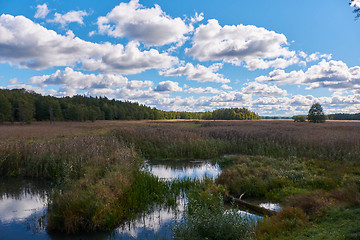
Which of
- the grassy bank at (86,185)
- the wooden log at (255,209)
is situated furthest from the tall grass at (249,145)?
the wooden log at (255,209)

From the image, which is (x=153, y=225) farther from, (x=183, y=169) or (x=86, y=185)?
(x=183, y=169)

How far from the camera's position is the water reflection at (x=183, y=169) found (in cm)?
1231

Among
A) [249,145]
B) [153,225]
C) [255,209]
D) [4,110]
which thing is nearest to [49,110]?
→ [4,110]

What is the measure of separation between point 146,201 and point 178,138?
1176 cm

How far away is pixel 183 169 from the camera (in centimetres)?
1402

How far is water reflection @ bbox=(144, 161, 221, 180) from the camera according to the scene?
12.3m

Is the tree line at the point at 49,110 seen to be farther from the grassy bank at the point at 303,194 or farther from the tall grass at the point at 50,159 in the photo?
the grassy bank at the point at 303,194

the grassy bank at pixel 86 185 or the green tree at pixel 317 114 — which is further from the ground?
the green tree at pixel 317 114

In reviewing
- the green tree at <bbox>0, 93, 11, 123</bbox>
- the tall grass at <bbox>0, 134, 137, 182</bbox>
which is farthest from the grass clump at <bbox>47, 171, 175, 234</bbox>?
the green tree at <bbox>0, 93, 11, 123</bbox>

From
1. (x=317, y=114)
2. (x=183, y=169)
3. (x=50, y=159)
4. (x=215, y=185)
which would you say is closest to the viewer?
(x=215, y=185)

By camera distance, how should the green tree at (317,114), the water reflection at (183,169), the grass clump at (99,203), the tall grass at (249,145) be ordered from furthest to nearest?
the green tree at (317,114), the tall grass at (249,145), the water reflection at (183,169), the grass clump at (99,203)

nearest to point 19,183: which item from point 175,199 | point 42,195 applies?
point 42,195

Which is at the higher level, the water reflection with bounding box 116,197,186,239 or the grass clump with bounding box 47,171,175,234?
the grass clump with bounding box 47,171,175,234

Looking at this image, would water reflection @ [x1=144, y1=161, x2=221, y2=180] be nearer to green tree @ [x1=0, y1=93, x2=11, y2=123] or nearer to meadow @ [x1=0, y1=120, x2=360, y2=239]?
meadow @ [x1=0, y1=120, x2=360, y2=239]
